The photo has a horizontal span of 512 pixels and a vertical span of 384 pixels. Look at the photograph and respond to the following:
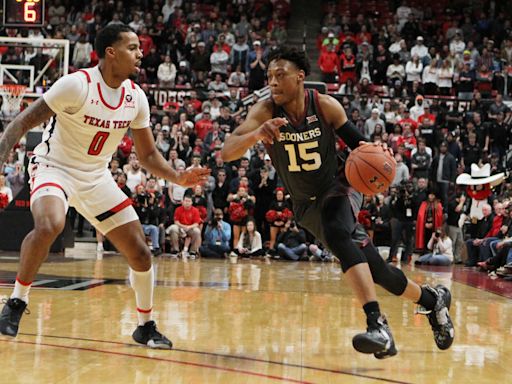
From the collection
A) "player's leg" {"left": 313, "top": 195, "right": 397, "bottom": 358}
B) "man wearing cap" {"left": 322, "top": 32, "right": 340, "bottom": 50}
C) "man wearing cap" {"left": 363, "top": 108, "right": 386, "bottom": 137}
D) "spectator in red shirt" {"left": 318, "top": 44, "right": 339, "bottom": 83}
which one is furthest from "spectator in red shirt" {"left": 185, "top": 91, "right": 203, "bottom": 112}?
"player's leg" {"left": 313, "top": 195, "right": 397, "bottom": 358}

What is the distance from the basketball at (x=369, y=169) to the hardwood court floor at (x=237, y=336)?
117cm

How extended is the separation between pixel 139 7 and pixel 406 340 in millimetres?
21784

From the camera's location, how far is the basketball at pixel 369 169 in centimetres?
530

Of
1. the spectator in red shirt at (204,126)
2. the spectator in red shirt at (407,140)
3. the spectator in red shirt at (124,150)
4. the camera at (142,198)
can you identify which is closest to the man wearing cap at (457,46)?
the spectator in red shirt at (407,140)

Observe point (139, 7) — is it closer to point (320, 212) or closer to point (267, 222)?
point (267, 222)

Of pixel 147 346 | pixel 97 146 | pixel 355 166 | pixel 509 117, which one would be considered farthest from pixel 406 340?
pixel 509 117

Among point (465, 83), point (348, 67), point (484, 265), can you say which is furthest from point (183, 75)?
point (484, 265)

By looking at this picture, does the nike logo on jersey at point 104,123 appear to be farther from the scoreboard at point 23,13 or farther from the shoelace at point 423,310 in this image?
the scoreboard at point 23,13

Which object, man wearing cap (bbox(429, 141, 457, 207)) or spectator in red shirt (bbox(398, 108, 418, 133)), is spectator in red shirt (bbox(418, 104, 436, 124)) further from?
man wearing cap (bbox(429, 141, 457, 207))

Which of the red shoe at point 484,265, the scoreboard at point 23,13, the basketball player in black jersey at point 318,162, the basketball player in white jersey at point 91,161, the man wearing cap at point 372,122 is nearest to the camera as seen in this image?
the basketball player in white jersey at point 91,161

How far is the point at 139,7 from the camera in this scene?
2612cm

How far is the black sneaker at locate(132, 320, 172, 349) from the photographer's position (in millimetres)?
5477

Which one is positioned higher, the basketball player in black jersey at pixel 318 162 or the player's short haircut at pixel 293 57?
the player's short haircut at pixel 293 57

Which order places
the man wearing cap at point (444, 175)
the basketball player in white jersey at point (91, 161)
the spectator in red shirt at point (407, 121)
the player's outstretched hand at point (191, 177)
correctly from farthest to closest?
the spectator in red shirt at point (407, 121), the man wearing cap at point (444, 175), the player's outstretched hand at point (191, 177), the basketball player in white jersey at point (91, 161)
